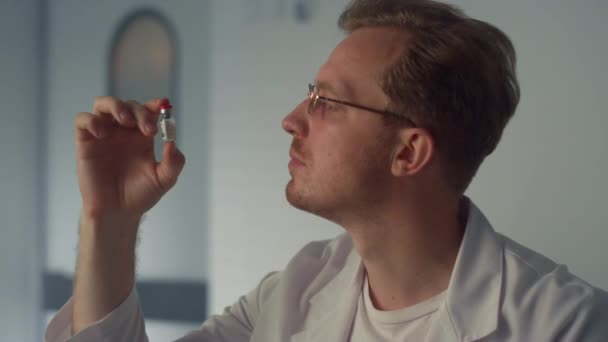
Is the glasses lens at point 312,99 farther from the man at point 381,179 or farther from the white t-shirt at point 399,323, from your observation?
the white t-shirt at point 399,323

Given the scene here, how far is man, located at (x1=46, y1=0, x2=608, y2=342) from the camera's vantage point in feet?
3.67

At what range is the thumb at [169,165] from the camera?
1.21 m

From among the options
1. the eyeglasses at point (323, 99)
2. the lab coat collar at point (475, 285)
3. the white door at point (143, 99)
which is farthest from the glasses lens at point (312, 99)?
the white door at point (143, 99)

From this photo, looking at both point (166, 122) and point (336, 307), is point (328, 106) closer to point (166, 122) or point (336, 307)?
point (166, 122)

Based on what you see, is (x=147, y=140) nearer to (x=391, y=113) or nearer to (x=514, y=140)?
(x=391, y=113)

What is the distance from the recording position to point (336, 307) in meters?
1.20

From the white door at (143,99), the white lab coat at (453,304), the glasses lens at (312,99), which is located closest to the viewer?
the white lab coat at (453,304)

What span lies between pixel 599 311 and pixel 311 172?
59 cm

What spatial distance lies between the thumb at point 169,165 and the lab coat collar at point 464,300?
44cm

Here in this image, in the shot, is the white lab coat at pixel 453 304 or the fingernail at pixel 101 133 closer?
the white lab coat at pixel 453 304

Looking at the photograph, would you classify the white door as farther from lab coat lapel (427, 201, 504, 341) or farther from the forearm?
lab coat lapel (427, 201, 504, 341)

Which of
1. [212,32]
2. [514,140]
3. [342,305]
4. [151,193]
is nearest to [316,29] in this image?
[212,32]

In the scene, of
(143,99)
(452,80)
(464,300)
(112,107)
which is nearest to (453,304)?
(464,300)

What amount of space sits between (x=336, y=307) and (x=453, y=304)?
11.1 inches
